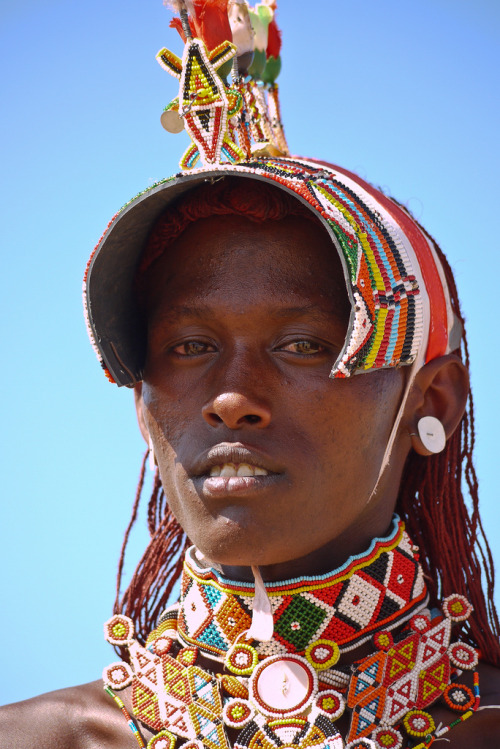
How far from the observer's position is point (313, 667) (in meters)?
2.87

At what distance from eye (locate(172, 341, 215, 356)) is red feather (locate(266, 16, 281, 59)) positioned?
1323 mm

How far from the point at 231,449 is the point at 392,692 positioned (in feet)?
2.84

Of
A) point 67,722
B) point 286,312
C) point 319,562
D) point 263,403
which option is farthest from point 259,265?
point 67,722

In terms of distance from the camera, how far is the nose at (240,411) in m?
2.79

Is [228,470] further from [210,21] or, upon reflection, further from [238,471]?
[210,21]

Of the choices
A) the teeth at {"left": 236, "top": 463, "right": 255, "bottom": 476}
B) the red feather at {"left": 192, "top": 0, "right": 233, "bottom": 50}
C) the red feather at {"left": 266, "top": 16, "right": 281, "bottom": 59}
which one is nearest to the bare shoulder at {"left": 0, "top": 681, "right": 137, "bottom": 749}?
the teeth at {"left": 236, "top": 463, "right": 255, "bottom": 476}

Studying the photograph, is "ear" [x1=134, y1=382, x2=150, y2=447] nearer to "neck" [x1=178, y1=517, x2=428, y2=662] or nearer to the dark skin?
the dark skin

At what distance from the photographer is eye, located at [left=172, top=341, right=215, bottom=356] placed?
9.98 ft

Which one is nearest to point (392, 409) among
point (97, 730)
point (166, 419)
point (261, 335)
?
point (261, 335)

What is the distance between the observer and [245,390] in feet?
9.27

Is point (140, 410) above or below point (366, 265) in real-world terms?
below

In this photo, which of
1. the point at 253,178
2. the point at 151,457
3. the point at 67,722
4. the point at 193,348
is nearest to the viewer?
the point at 253,178

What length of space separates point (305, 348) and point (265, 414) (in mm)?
266

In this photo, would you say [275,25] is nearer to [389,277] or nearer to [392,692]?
[389,277]
